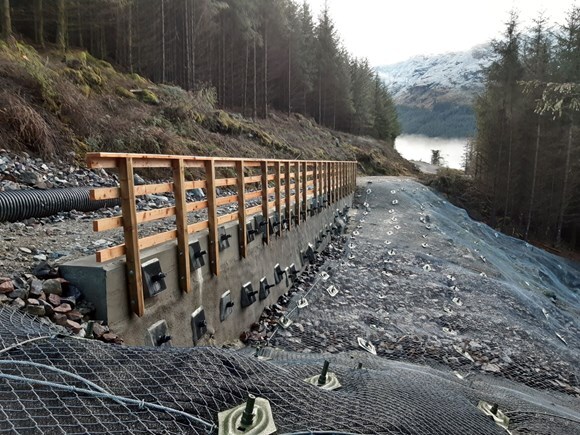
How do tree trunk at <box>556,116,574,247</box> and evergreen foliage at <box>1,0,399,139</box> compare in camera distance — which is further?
tree trunk at <box>556,116,574,247</box>

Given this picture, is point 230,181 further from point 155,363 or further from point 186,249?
point 155,363

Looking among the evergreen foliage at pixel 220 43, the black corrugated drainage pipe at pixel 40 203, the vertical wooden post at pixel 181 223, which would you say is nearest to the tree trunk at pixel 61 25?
the evergreen foliage at pixel 220 43

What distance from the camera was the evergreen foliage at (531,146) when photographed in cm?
2298

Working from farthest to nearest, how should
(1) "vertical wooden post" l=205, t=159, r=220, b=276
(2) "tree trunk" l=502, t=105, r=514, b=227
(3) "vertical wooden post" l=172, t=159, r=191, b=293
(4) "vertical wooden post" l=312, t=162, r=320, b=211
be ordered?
(2) "tree trunk" l=502, t=105, r=514, b=227 → (4) "vertical wooden post" l=312, t=162, r=320, b=211 → (1) "vertical wooden post" l=205, t=159, r=220, b=276 → (3) "vertical wooden post" l=172, t=159, r=191, b=293

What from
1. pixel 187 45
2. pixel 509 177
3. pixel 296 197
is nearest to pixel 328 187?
pixel 296 197

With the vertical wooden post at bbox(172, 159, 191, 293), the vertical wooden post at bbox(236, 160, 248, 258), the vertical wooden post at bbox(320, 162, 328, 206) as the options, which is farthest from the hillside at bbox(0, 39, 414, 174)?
the vertical wooden post at bbox(172, 159, 191, 293)

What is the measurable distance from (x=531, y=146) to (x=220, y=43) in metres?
23.4

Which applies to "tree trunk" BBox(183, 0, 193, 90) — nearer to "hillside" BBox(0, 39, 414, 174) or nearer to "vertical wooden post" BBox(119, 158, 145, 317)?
"hillside" BBox(0, 39, 414, 174)

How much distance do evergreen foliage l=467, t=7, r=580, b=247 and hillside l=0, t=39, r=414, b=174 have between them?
16414 millimetres

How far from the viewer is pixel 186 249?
4.34m

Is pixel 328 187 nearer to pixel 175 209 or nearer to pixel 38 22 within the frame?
pixel 175 209

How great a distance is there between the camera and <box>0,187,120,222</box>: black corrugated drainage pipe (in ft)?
17.0

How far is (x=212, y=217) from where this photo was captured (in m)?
5.07

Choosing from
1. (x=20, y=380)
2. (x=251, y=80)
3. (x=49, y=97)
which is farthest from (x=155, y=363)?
(x=251, y=80)
